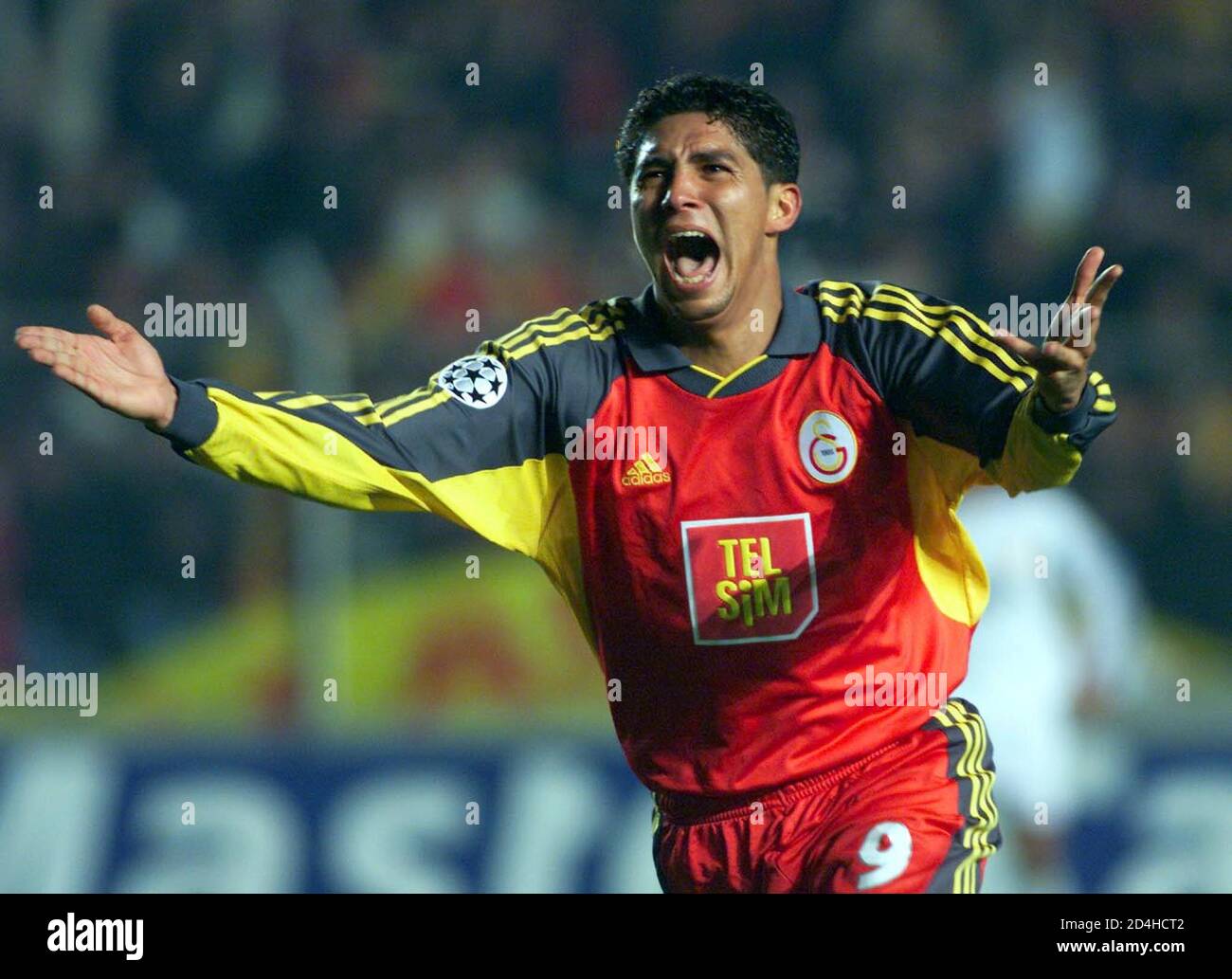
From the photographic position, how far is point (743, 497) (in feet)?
14.6

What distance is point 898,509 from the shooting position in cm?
450

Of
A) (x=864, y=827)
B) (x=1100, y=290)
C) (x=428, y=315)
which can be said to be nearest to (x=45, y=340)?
(x=864, y=827)

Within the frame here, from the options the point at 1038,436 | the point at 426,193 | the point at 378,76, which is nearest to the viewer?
the point at 1038,436

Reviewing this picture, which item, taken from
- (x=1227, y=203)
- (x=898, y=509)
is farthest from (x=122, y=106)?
(x=898, y=509)

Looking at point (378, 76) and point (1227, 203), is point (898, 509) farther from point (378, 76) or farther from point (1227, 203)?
point (378, 76)

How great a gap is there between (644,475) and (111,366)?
1.26 meters

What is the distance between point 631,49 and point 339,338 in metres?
3.08

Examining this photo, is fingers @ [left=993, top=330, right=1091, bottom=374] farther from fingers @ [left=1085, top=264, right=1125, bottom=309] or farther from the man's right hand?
the man's right hand

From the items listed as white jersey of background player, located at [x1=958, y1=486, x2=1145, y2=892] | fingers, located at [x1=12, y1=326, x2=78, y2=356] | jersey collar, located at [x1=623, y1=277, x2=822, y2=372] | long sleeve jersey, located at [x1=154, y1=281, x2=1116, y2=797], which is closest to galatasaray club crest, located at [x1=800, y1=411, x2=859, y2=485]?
long sleeve jersey, located at [x1=154, y1=281, x2=1116, y2=797]

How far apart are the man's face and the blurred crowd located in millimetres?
2859

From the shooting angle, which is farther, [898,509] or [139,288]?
[139,288]

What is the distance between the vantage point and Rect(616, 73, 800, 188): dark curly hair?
4.58 metres

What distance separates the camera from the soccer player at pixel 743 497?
4.37 m

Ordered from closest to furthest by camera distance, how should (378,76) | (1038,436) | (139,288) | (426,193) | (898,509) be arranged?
(1038,436) < (898,509) < (139,288) < (426,193) < (378,76)
